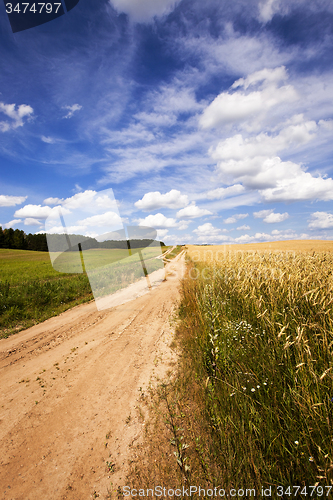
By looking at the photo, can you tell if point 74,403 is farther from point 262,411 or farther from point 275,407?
point 275,407

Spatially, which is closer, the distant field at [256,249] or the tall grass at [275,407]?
the tall grass at [275,407]

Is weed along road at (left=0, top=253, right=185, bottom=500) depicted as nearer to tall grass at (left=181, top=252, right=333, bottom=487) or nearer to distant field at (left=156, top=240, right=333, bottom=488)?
distant field at (left=156, top=240, right=333, bottom=488)

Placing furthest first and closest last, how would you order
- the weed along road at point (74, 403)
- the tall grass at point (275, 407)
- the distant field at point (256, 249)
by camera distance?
1. the distant field at point (256, 249)
2. the weed along road at point (74, 403)
3. the tall grass at point (275, 407)

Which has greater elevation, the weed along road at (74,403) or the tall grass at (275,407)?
the tall grass at (275,407)

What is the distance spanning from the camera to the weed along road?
8.87 feet

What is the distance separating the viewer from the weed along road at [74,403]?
106 inches

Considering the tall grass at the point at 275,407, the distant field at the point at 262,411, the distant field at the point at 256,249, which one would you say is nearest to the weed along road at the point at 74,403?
the distant field at the point at 262,411

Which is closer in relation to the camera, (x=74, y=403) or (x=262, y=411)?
(x=262, y=411)

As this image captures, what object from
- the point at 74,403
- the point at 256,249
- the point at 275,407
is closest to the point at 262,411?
the point at 275,407

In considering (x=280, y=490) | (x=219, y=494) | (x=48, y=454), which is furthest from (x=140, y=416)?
(x=280, y=490)

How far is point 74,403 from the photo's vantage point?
393cm

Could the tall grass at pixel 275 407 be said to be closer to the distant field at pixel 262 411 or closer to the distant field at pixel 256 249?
the distant field at pixel 262 411

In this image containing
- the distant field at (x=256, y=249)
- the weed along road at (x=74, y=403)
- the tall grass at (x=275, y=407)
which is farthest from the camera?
the distant field at (x=256, y=249)

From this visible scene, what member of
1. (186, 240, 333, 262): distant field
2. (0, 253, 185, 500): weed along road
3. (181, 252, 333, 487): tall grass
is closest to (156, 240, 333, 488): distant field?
(181, 252, 333, 487): tall grass
